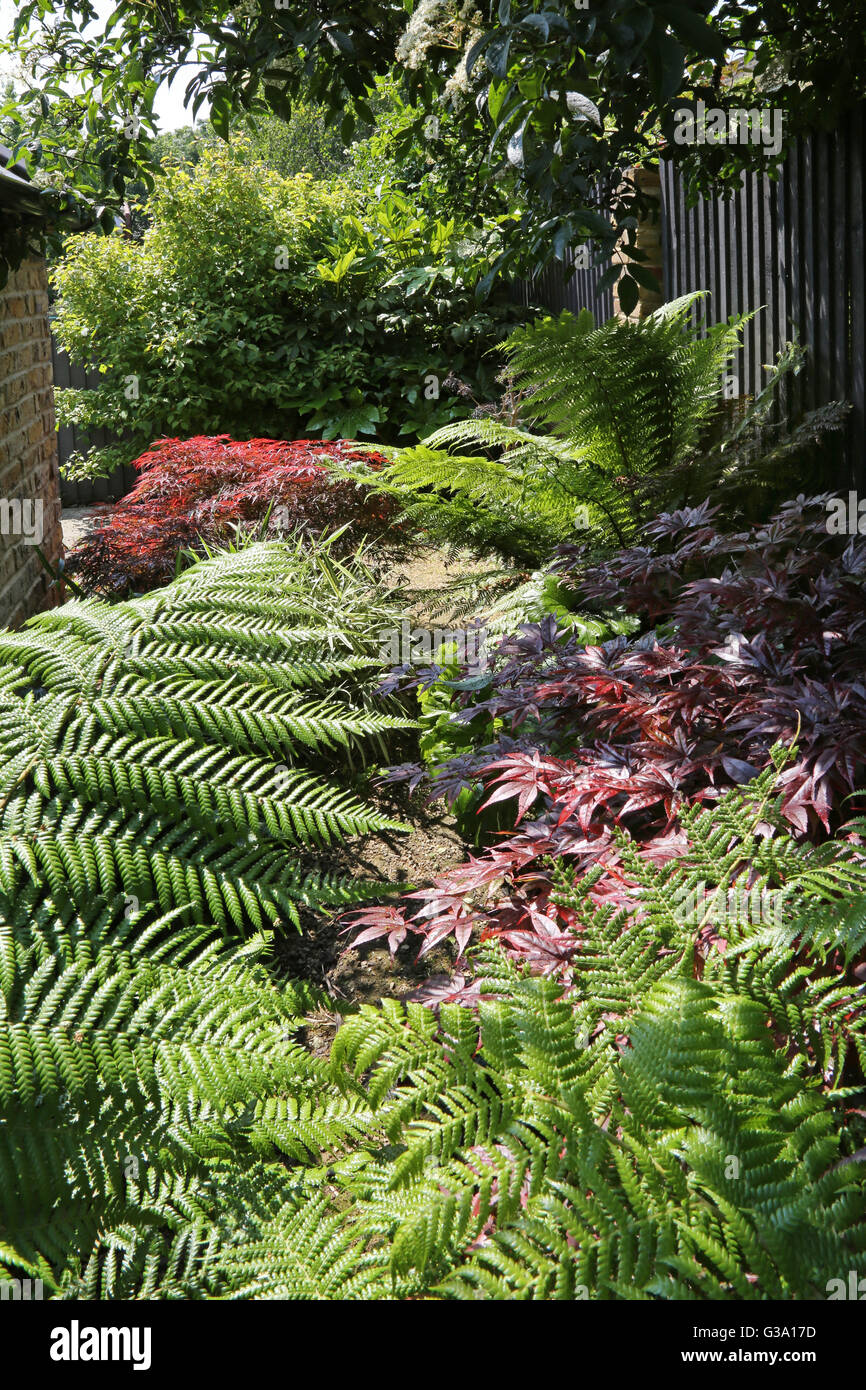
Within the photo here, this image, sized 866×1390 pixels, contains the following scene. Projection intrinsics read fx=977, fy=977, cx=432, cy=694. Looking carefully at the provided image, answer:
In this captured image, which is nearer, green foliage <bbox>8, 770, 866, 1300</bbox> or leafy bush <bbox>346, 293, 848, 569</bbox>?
green foliage <bbox>8, 770, 866, 1300</bbox>

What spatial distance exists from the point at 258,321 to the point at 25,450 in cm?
523

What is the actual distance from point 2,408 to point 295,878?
2794mm

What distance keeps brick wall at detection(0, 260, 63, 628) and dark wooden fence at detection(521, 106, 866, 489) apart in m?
2.81

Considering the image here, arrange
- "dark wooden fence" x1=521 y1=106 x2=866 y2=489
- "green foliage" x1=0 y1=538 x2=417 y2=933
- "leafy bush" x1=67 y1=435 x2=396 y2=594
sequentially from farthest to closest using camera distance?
1. "leafy bush" x1=67 y1=435 x2=396 y2=594
2. "dark wooden fence" x1=521 y1=106 x2=866 y2=489
3. "green foliage" x1=0 y1=538 x2=417 y2=933

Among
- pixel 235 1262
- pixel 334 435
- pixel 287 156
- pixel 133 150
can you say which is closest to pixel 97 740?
pixel 235 1262

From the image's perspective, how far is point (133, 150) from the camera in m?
3.66

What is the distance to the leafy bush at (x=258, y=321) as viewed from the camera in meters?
8.56

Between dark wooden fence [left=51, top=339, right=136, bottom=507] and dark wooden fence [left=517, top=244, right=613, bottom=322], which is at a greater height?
dark wooden fence [left=517, top=244, right=613, bottom=322]

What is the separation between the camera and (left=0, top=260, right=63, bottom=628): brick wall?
11.6 feet

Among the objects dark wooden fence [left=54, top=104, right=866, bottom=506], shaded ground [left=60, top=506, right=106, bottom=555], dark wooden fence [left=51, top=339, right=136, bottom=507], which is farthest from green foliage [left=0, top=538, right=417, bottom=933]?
dark wooden fence [left=51, top=339, right=136, bottom=507]

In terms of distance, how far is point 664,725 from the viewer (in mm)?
1987

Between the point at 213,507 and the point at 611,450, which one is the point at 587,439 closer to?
the point at 611,450

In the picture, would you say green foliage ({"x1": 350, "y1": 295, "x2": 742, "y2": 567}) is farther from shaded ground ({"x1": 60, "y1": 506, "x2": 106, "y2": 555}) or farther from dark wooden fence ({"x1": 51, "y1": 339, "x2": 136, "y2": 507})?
dark wooden fence ({"x1": 51, "y1": 339, "x2": 136, "y2": 507})

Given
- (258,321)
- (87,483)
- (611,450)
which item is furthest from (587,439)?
(87,483)
